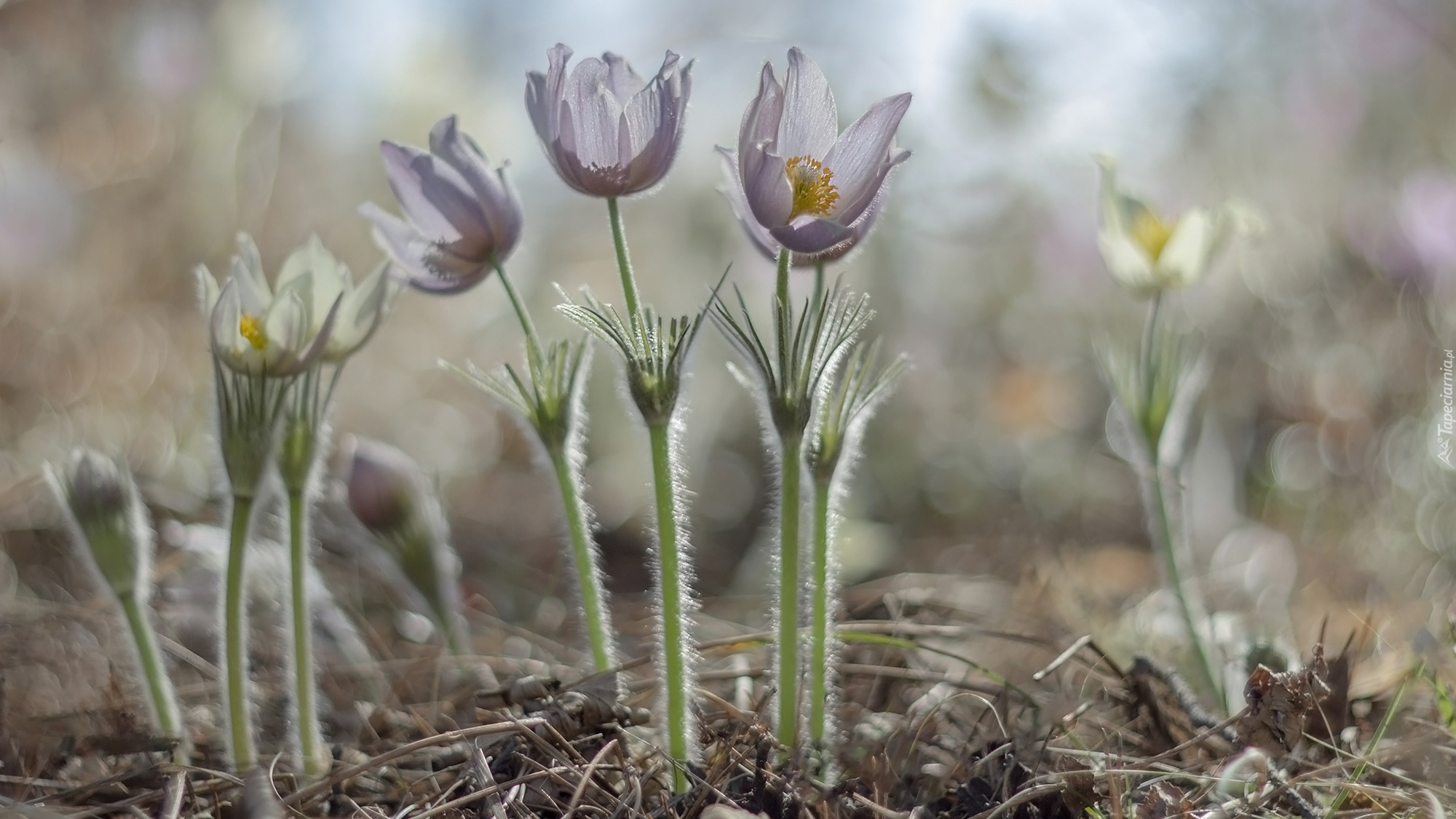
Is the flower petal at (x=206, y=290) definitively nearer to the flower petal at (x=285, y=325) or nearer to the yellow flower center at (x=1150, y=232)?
the flower petal at (x=285, y=325)

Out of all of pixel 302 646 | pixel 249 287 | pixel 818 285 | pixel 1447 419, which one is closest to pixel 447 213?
pixel 249 287

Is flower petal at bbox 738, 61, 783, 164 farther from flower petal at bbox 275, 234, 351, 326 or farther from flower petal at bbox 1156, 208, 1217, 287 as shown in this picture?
flower petal at bbox 1156, 208, 1217, 287

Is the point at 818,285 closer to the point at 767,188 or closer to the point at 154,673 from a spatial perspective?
the point at 767,188

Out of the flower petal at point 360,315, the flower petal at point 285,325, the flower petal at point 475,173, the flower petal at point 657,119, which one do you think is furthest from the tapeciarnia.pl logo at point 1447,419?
the flower petal at point 285,325

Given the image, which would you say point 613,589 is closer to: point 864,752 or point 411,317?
point 411,317

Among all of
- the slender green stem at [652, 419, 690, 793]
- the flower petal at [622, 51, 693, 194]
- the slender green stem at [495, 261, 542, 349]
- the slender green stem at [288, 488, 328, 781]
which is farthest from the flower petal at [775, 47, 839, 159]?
the slender green stem at [288, 488, 328, 781]

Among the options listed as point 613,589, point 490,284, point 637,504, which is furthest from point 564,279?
point 613,589
